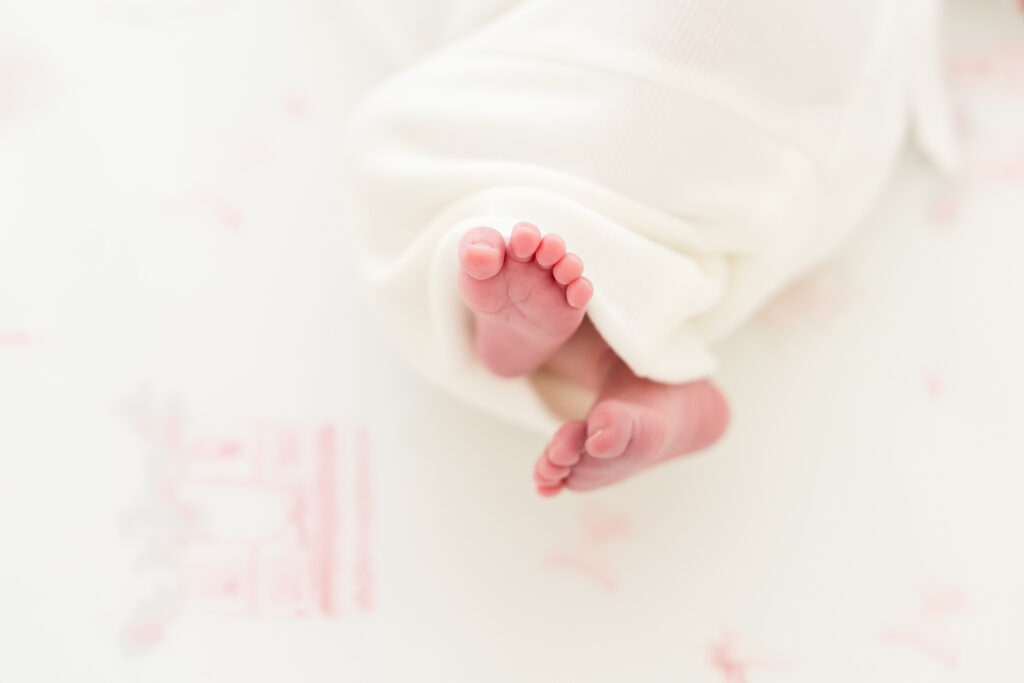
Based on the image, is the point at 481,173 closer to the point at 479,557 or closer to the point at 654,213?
the point at 654,213

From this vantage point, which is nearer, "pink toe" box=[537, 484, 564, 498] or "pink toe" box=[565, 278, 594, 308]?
"pink toe" box=[565, 278, 594, 308]

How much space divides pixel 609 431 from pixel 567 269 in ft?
0.40

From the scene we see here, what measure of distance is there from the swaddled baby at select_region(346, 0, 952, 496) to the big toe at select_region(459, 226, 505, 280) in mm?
29

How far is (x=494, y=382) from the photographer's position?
753mm

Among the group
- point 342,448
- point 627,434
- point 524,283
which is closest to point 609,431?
point 627,434

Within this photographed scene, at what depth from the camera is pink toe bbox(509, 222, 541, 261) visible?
1.81 ft

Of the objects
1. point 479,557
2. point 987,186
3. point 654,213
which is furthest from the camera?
point 987,186

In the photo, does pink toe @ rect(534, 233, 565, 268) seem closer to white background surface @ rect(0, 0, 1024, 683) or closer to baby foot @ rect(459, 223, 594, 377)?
baby foot @ rect(459, 223, 594, 377)

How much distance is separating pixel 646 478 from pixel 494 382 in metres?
0.17

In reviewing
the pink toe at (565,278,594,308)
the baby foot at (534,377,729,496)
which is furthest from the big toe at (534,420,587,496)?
the pink toe at (565,278,594,308)

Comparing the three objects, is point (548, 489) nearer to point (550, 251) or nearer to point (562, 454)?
point (562, 454)

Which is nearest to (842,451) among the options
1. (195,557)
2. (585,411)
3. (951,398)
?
(951,398)

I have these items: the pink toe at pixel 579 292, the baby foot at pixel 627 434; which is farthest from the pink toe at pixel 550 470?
the pink toe at pixel 579 292

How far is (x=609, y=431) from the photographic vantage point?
63 cm
